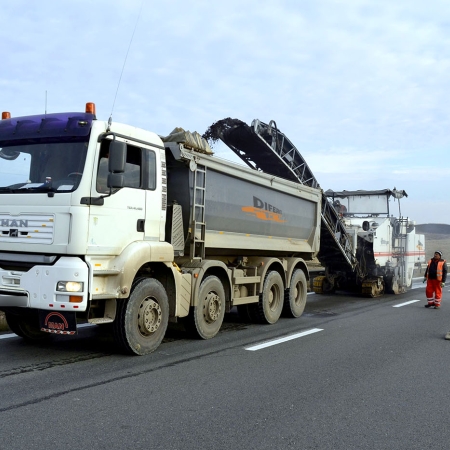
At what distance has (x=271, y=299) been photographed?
10.1 metres

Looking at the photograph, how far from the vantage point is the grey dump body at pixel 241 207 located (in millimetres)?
7582

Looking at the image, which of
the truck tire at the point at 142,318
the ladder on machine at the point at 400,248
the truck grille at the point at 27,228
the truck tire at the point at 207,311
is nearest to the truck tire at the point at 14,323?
the truck grille at the point at 27,228

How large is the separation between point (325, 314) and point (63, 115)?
7.47 metres

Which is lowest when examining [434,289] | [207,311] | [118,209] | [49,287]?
[207,311]

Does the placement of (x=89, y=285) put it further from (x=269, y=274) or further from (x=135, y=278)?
(x=269, y=274)

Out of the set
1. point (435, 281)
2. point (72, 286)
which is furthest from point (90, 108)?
point (435, 281)

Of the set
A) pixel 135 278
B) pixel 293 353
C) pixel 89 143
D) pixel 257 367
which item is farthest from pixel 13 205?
pixel 293 353

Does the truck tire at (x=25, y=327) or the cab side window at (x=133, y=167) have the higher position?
the cab side window at (x=133, y=167)

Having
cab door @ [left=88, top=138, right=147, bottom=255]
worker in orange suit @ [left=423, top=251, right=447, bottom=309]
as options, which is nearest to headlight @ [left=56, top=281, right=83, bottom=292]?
cab door @ [left=88, top=138, right=147, bottom=255]

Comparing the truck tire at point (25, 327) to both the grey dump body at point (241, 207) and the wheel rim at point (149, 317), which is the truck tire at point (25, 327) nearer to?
the wheel rim at point (149, 317)

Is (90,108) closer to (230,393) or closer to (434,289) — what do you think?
(230,393)

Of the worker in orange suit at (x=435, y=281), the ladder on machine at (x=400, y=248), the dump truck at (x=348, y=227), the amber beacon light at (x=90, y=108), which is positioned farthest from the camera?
the ladder on machine at (x=400, y=248)

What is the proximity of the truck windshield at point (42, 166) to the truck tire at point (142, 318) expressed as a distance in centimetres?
155

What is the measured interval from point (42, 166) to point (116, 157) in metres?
0.91
